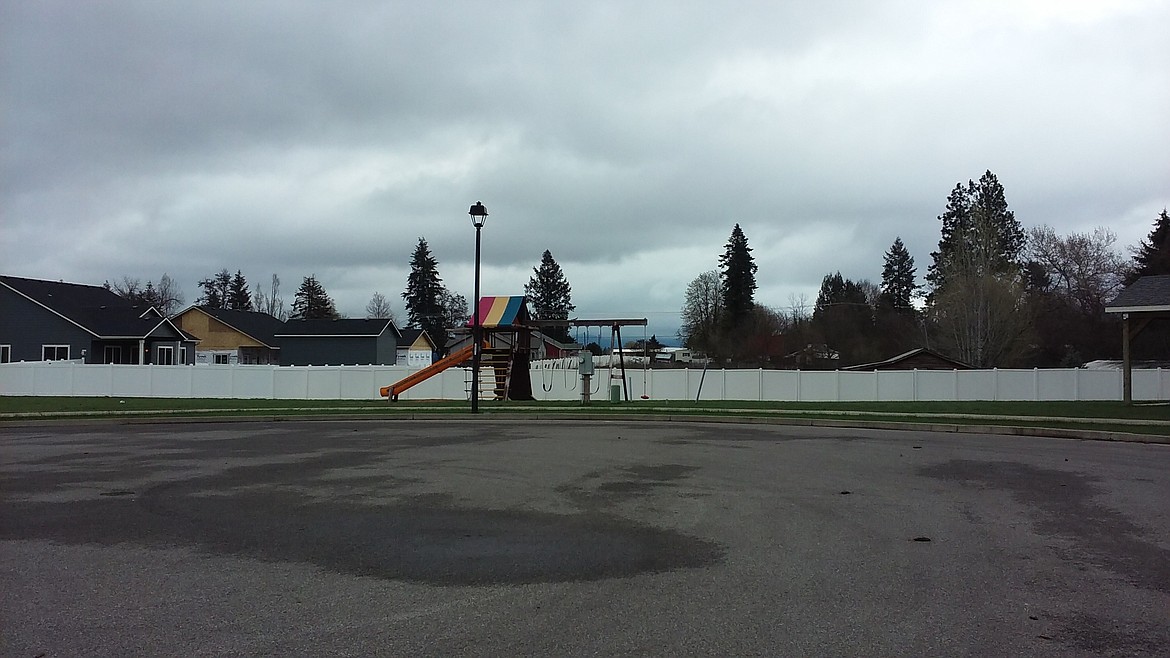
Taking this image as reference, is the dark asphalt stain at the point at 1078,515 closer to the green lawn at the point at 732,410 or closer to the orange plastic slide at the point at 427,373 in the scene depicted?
the green lawn at the point at 732,410

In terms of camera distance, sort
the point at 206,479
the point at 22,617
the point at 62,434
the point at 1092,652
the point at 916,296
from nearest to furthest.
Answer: the point at 1092,652 < the point at 22,617 < the point at 206,479 < the point at 62,434 < the point at 916,296

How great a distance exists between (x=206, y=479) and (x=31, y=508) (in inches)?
103

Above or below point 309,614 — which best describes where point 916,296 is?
above

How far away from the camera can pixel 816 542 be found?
8492 millimetres

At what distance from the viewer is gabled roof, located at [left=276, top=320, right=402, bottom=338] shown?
66.8 metres

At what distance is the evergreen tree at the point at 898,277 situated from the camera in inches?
3762

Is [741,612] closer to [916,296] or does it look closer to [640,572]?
[640,572]

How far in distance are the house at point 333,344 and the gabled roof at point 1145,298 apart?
50749mm

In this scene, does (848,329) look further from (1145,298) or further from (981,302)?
(1145,298)

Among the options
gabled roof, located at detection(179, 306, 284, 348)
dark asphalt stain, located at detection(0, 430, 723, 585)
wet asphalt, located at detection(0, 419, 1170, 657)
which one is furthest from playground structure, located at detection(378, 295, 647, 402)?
gabled roof, located at detection(179, 306, 284, 348)

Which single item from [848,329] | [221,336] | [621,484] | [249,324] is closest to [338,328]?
[249,324]

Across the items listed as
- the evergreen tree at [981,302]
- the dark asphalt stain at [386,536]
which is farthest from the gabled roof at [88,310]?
the evergreen tree at [981,302]

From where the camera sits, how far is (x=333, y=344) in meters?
67.4

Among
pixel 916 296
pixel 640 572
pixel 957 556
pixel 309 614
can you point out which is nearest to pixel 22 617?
pixel 309 614
